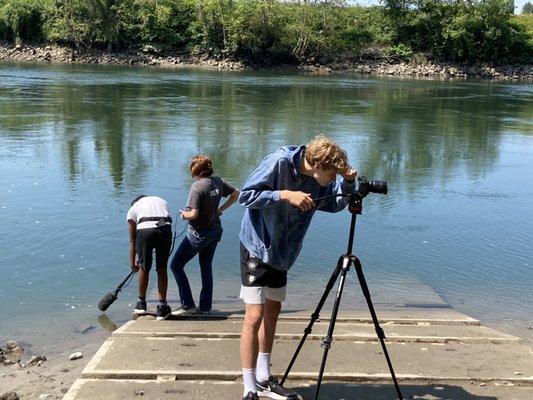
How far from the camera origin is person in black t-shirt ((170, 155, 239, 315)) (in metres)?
5.91

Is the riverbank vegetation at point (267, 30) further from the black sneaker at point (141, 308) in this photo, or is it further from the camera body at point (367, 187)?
the camera body at point (367, 187)

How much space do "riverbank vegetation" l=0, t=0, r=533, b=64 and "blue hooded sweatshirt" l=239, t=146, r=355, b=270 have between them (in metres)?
55.7

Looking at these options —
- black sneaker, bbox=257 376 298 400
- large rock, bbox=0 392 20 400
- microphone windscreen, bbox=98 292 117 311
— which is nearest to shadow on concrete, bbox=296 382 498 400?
black sneaker, bbox=257 376 298 400

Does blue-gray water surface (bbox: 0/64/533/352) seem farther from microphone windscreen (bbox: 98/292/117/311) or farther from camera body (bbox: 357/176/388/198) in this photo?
camera body (bbox: 357/176/388/198)

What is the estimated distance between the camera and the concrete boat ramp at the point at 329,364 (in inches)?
157

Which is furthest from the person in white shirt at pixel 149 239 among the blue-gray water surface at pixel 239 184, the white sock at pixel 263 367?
the white sock at pixel 263 367

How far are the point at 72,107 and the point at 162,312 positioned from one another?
18487 mm

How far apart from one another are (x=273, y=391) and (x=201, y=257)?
236cm

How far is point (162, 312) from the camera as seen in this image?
5910 millimetres

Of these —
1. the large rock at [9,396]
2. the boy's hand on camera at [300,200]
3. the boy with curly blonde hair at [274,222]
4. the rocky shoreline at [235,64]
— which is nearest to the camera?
the boy's hand on camera at [300,200]

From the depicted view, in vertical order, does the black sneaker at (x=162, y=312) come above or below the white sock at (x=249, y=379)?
below

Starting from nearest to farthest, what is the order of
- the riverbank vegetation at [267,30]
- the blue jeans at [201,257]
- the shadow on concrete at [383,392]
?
the shadow on concrete at [383,392] < the blue jeans at [201,257] < the riverbank vegetation at [267,30]

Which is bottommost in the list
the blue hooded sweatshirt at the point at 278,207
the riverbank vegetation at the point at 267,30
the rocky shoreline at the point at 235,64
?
the blue hooded sweatshirt at the point at 278,207

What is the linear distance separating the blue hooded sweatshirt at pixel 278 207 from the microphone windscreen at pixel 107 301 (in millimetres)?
2913
